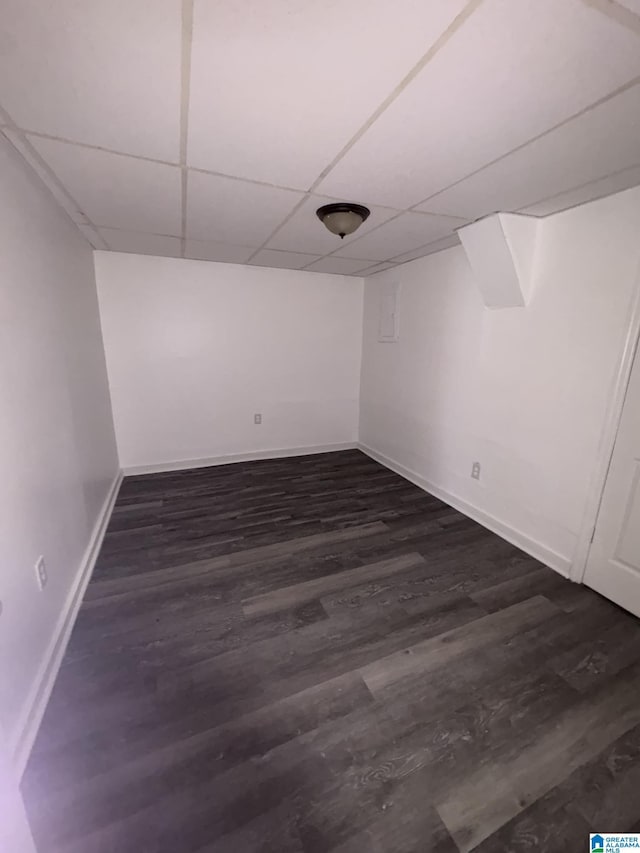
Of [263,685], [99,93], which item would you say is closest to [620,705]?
[263,685]

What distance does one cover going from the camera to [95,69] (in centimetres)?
106

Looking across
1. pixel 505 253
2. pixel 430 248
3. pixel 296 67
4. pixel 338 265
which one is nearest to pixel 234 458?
pixel 338 265

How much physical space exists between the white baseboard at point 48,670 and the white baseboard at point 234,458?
1.42m

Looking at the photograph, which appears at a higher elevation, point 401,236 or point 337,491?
point 401,236

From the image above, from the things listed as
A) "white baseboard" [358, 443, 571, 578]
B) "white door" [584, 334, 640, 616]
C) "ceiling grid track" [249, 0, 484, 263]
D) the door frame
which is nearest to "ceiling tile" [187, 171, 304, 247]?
"ceiling grid track" [249, 0, 484, 263]

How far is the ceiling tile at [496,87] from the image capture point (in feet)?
2.95

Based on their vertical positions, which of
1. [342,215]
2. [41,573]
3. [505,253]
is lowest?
[41,573]

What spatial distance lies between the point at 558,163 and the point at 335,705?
101 inches

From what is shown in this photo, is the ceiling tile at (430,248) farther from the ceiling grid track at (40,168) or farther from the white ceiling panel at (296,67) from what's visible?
the ceiling grid track at (40,168)

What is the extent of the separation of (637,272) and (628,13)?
51.5 inches

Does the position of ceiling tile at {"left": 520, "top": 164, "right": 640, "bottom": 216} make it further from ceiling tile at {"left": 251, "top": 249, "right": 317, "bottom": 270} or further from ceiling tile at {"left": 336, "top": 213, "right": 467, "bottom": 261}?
ceiling tile at {"left": 251, "top": 249, "right": 317, "bottom": 270}

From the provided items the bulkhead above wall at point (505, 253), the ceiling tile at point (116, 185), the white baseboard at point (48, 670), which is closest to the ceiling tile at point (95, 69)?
the ceiling tile at point (116, 185)

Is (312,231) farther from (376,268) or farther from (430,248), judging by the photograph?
(376,268)

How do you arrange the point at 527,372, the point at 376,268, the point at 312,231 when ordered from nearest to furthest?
the point at 527,372 → the point at 312,231 → the point at 376,268
